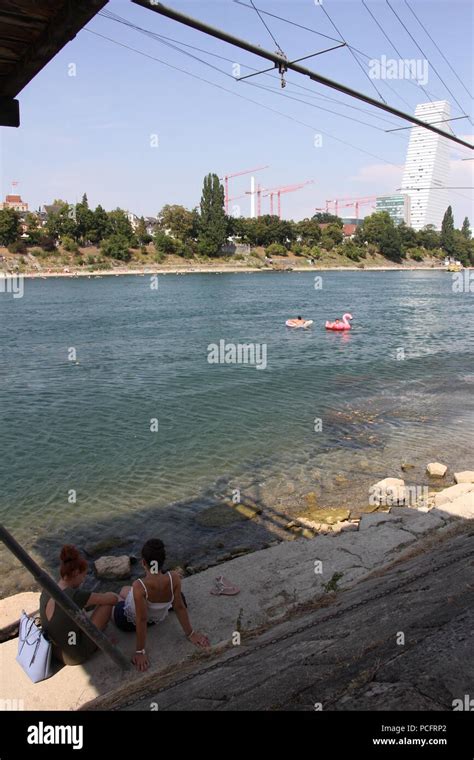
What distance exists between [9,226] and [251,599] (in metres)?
110

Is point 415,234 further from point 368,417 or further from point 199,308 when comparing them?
point 368,417

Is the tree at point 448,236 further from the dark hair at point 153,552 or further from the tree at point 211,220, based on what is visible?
the dark hair at point 153,552

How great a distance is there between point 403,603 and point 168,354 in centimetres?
2662

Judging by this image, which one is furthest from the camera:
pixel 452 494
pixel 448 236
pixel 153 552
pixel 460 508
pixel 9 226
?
pixel 448 236

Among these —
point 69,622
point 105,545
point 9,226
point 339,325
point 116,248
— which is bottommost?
point 105,545

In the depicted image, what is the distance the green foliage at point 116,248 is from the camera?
4461 inches

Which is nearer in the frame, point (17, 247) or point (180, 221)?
point (17, 247)

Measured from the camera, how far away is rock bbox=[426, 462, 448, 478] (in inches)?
587

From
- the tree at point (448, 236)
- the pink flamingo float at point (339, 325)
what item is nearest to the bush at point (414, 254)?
the tree at point (448, 236)

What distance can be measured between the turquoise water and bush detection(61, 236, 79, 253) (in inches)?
2827

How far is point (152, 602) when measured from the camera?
6.77 m

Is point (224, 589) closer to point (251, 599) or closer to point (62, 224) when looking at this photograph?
point (251, 599)

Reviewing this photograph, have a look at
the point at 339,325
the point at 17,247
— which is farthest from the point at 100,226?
the point at 339,325

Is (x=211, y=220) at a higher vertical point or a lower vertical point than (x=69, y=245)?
higher
